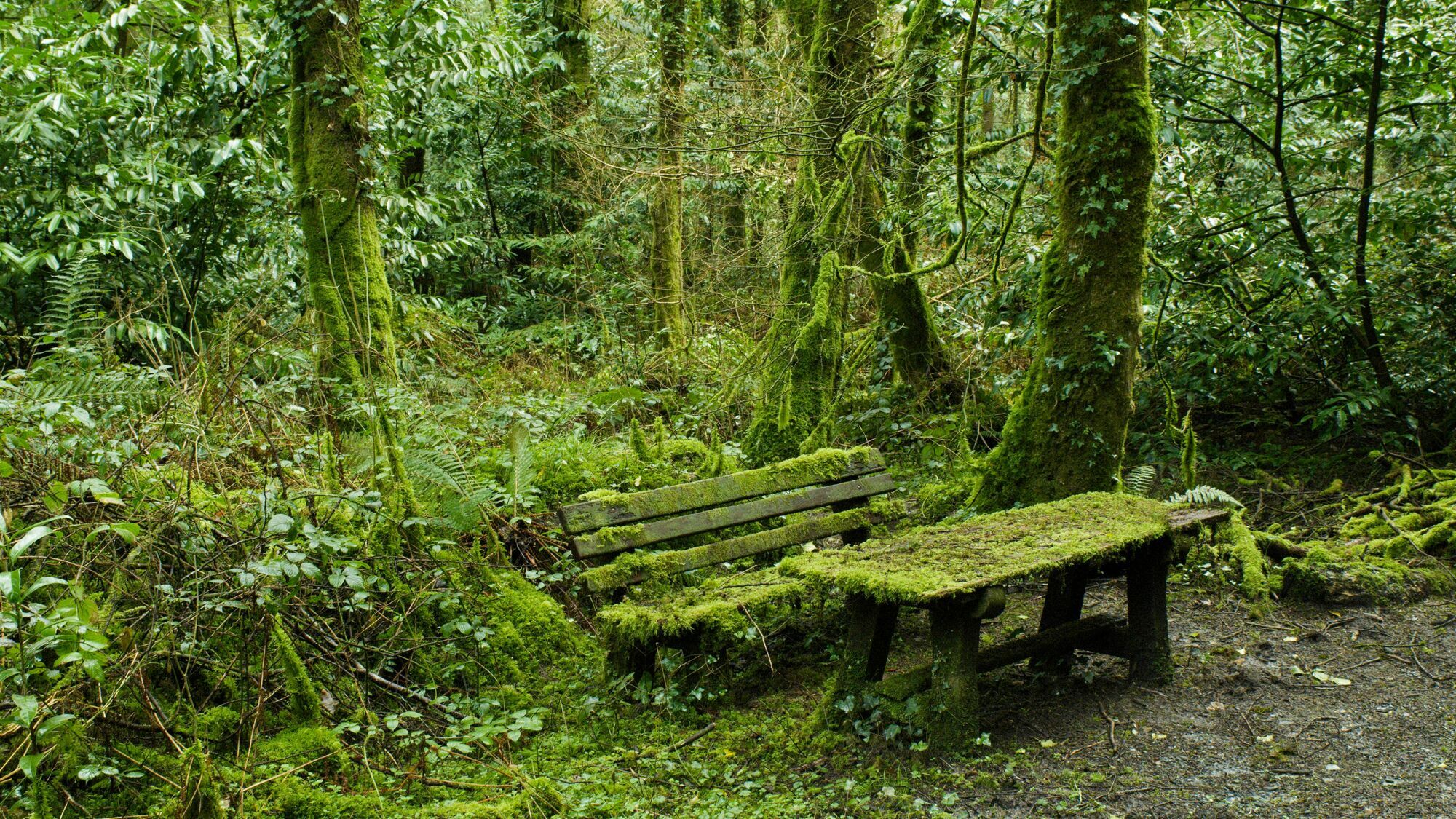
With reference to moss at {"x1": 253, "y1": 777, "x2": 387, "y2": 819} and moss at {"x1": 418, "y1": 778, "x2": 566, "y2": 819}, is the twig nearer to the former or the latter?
moss at {"x1": 418, "y1": 778, "x2": 566, "y2": 819}

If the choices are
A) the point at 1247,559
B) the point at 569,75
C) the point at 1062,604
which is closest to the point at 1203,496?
the point at 1247,559

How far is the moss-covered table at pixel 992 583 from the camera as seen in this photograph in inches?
144

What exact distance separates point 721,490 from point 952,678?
184cm

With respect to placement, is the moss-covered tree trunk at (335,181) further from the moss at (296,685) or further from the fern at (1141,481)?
the fern at (1141,481)

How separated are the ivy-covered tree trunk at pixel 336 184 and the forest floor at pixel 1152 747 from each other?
322 centimetres

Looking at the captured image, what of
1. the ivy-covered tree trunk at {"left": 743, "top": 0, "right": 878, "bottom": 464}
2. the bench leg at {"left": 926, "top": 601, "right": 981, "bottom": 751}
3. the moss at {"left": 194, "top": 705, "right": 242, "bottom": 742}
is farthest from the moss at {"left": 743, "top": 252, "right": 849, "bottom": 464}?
the moss at {"left": 194, "top": 705, "right": 242, "bottom": 742}

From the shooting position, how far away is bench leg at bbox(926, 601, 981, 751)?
146 inches

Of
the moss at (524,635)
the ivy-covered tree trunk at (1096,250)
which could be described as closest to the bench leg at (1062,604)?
the ivy-covered tree trunk at (1096,250)

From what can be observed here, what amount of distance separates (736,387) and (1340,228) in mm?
5024

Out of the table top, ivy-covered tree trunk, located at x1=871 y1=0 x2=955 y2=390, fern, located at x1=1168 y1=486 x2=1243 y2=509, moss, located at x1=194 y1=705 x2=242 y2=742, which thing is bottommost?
moss, located at x1=194 y1=705 x2=242 y2=742

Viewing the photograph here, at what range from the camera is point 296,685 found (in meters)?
3.82

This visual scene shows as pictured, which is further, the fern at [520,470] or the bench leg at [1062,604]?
the fern at [520,470]

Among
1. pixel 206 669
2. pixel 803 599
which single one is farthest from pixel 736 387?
pixel 206 669

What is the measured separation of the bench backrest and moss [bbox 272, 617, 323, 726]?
4.35 feet
